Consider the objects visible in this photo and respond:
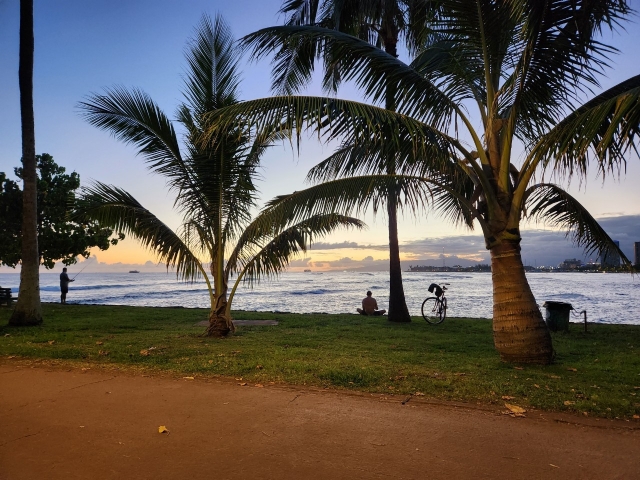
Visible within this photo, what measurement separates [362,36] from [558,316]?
936 cm

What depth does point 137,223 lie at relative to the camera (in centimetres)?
939

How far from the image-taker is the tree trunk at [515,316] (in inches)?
246

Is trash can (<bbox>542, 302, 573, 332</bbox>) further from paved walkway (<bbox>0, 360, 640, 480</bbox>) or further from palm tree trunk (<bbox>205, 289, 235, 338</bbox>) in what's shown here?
palm tree trunk (<bbox>205, 289, 235, 338</bbox>)

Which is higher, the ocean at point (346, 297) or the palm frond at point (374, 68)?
the palm frond at point (374, 68)

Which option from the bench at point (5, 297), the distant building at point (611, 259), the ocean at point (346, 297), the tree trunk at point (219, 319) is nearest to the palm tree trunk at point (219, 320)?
the tree trunk at point (219, 319)

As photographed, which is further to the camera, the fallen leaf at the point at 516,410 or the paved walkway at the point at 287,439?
the fallen leaf at the point at 516,410

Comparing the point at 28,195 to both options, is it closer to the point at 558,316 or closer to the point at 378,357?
the point at 378,357

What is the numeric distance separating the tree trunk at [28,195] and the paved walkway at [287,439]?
6.96m

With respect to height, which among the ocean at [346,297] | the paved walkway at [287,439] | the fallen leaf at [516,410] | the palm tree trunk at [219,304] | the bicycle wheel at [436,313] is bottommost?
the ocean at [346,297]

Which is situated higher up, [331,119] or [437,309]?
[331,119]

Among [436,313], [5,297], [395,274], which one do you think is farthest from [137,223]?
[5,297]

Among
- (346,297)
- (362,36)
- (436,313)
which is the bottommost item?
(346,297)

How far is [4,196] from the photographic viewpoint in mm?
17172

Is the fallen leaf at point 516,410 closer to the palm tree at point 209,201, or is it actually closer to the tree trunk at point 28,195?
the palm tree at point 209,201
